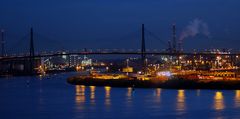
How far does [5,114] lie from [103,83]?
1152cm

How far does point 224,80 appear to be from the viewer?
21922mm

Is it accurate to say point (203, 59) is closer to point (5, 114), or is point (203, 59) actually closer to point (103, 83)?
point (103, 83)

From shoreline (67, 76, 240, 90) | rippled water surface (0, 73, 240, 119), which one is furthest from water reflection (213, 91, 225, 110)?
shoreline (67, 76, 240, 90)

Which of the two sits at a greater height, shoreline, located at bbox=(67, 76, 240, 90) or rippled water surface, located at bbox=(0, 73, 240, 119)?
shoreline, located at bbox=(67, 76, 240, 90)

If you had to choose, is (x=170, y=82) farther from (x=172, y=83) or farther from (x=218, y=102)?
(x=218, y=102)

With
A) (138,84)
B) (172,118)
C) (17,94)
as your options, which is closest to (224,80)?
(138,84)

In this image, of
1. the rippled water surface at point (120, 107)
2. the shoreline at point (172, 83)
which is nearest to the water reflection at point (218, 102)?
the rippled water surface at point (120, 107)

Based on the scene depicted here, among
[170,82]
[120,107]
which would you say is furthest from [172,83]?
[120,107]

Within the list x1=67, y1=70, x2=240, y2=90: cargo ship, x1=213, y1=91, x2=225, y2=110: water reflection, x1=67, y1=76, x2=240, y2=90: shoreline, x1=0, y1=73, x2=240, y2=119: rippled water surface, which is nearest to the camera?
x1=0, y1=73, x2=240, y2=119: rippled water surface

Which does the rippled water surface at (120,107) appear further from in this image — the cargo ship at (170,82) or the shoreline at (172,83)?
the cargo ship at (170,82)

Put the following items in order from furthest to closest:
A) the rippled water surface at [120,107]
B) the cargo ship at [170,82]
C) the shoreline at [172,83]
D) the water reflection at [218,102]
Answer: the cargo ship at [170,82], the shoreline at [172,83], the water reflection at [218,102], the rippled water surface at [120,107]

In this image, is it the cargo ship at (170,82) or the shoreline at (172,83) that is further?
the cargo ship at (170,82)

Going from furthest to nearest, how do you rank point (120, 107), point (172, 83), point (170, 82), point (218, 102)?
1. point (170, 82)
2. point (172, 83)
3. point (218, 102)
4. point (120, 107)

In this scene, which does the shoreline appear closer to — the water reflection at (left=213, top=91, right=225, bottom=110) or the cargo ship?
the cargo ship
